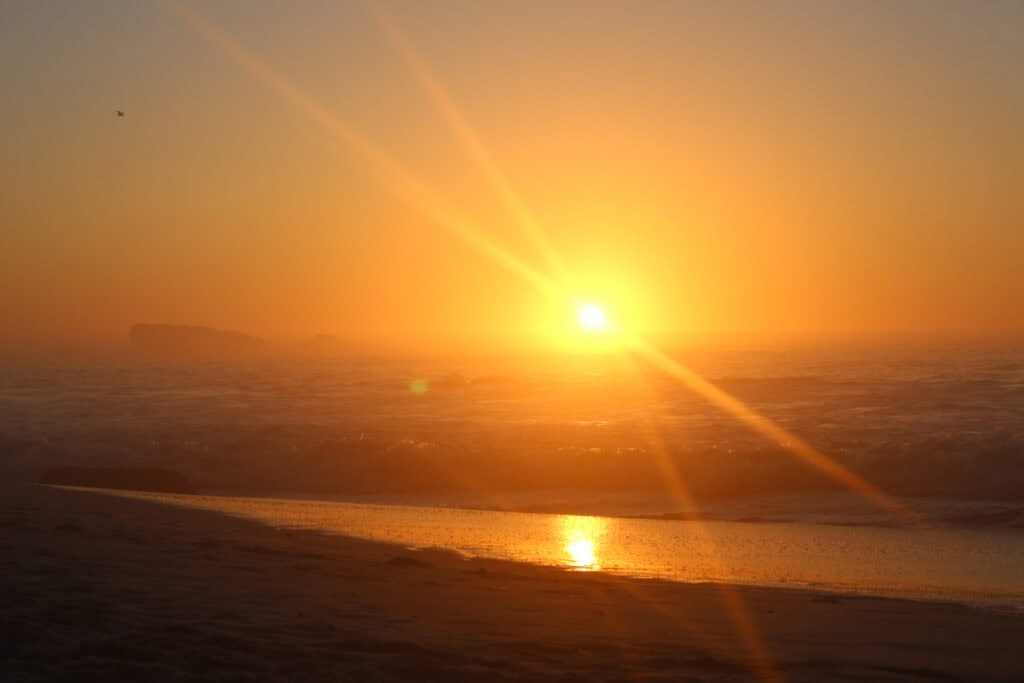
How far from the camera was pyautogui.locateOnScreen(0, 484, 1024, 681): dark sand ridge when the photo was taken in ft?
20.6

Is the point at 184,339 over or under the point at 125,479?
over

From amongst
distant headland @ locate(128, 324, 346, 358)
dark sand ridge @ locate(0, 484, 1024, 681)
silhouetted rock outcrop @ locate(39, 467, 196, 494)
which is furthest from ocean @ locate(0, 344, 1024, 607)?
distant headland @ locate(128, 324, 346, 358)

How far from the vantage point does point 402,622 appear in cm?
781

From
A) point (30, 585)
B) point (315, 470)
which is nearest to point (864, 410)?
point (315, 470)

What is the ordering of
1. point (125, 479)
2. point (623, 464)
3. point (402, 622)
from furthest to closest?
point (623, 464) → point (125, 479) → point (402, 622)

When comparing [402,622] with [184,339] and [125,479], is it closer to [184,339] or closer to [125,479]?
[125,479]

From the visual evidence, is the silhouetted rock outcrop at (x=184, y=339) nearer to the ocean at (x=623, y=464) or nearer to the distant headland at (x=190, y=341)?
the distant headland at (x=190, y=341)

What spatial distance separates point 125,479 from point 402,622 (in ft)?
51.7

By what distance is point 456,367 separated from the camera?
252 ft

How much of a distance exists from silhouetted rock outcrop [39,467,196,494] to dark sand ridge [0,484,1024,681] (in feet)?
30.7

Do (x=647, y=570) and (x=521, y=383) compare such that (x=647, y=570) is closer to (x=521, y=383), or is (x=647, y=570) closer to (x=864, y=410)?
(x=864, y=410)

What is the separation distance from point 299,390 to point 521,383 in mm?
12953

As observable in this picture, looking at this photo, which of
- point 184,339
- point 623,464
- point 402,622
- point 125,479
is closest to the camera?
point 402,622

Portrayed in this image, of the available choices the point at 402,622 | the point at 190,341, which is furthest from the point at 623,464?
the point at 190,341
